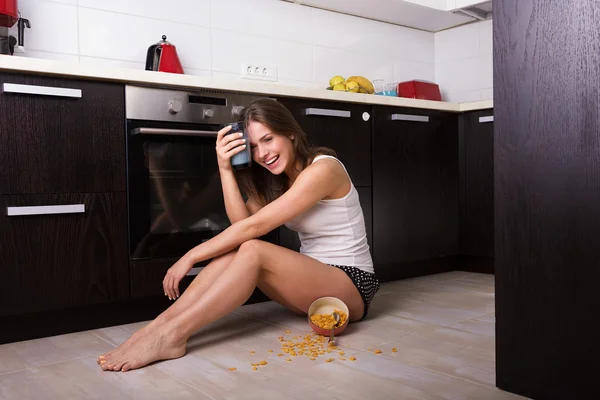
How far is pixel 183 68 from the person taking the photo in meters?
2.96

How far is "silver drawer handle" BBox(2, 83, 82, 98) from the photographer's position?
76.5 inches

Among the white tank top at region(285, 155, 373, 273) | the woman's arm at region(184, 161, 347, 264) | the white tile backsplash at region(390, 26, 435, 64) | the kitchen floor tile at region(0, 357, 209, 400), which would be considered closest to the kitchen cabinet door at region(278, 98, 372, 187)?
the white tank top at region(285, 155, 373, 273)

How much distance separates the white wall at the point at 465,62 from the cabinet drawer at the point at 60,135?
2400 mm

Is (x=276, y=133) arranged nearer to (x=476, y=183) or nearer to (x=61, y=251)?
(x=61, y=251)

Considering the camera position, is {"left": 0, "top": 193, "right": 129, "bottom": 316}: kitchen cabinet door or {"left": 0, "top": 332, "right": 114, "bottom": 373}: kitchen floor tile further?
{"left": 0, "top": 193, "right": 129, "bottom": 316}: kitchen cabinet door

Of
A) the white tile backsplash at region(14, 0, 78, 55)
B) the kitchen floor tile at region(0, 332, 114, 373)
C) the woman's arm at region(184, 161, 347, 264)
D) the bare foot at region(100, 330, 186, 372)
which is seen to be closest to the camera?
the bare foot at region(100, 330, 186, 372)

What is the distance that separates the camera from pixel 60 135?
6.79 ft

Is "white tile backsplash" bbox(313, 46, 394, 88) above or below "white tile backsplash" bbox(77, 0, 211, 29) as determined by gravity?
below

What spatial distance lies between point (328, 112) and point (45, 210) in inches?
52.2

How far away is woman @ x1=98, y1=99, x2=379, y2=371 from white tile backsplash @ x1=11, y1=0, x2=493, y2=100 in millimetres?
1055

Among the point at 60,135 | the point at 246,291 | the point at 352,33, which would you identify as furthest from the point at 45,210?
the point at 352,33

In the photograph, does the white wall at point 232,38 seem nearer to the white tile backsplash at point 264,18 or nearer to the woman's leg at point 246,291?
the white tile backsplash at point 264,18

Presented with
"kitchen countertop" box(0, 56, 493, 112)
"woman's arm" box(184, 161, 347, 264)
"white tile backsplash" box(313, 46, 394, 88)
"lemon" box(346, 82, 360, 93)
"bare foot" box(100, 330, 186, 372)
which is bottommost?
"bare foot" box(100, 330, 186, 372)

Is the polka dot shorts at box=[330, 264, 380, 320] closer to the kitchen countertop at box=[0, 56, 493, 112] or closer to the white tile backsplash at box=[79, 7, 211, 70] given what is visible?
the kitchen countertop at box=[0, 56, 493, 112]
